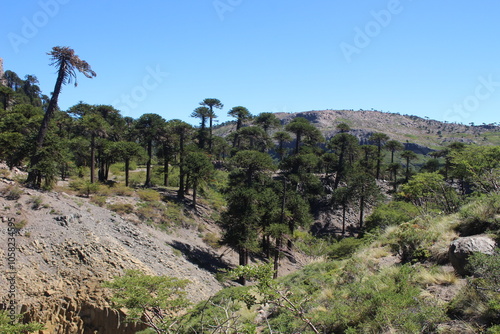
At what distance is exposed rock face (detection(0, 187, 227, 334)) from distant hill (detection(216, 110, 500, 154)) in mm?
128657

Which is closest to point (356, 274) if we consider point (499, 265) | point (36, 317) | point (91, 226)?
point (499, 265)

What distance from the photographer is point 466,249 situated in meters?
7.09

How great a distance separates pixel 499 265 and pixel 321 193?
119ft

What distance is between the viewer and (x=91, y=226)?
1591 centimetres

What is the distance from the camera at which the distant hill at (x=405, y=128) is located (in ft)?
423

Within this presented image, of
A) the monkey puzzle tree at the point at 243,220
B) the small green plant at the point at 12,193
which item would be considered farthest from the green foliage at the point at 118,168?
the small green plant at the point at 12,193

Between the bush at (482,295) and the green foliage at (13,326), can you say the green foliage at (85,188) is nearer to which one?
the green foliage at (13,326)

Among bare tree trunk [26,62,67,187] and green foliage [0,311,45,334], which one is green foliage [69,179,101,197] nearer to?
bare tree trunk [26,62,67,187]

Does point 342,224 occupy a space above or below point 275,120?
below

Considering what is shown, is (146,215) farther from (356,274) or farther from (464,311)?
(464,311)

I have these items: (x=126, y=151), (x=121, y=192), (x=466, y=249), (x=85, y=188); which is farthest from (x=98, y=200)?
(x=466, y=249)

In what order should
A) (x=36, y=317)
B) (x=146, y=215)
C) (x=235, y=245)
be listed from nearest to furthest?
(x=36, y=317)
(x=235, y=245)
(x=146, y=215)

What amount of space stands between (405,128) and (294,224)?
15589 cm

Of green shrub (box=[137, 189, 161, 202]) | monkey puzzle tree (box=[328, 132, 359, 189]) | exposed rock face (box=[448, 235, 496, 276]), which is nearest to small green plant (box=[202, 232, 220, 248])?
green shrub (box=[137, 189, 161, 202])
